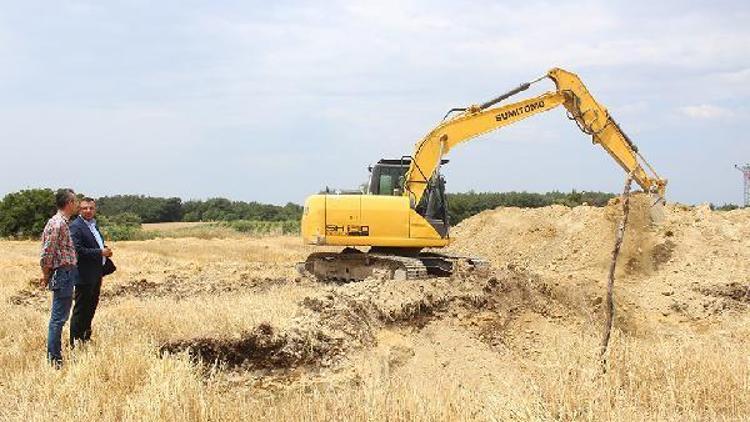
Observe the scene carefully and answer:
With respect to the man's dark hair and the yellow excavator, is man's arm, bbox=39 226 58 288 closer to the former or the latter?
the man's dark hair

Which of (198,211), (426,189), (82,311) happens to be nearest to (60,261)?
(82,311)

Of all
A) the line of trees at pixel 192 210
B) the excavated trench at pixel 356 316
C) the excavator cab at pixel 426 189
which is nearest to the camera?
the excavated trench at pixel 356 316

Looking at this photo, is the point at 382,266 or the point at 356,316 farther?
the point at 382,266

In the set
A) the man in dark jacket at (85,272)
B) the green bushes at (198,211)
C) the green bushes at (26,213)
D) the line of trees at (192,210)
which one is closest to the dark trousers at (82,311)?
the man in dark jacket at (85,272)

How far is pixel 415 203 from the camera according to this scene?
15.2 meters

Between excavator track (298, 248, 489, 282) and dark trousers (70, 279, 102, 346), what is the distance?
5389 mm

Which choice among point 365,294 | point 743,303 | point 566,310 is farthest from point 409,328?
point 743,303

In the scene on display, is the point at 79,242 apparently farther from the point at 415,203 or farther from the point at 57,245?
the point at 415,203

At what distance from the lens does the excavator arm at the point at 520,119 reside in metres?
15.7

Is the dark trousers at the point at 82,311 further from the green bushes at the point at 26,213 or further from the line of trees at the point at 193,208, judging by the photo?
the green bushes at the point at 26,213

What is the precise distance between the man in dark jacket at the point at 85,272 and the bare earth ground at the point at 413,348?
0.31 metres

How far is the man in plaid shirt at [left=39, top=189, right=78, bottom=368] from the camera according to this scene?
8.05m

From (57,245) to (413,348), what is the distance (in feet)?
13.9

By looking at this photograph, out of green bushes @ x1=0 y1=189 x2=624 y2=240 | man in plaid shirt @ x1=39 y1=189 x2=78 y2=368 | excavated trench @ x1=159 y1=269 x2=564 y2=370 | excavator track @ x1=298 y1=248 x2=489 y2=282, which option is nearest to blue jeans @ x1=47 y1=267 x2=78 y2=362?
man in plaid shirt @ x1=39 y1=189 x2=78 y2=368
